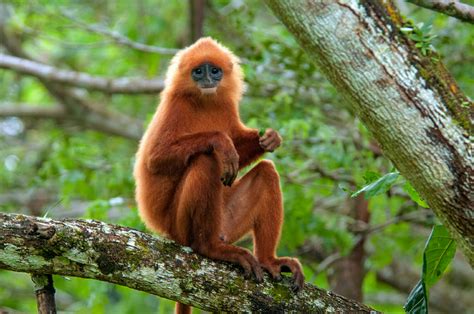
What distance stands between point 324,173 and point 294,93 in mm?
1142

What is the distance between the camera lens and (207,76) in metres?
6.97

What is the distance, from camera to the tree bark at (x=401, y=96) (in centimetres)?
458

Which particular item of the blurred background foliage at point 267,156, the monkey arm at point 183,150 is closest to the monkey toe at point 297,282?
the monkey arm at point 183,150

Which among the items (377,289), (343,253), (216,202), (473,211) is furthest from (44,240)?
(377,289)

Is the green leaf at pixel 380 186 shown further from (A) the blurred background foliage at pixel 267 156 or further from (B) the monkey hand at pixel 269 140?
(A) the blurred background foliage at pixel 267 156

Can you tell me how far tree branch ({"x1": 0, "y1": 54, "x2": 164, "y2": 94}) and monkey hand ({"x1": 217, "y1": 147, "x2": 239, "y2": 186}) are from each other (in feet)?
18.9

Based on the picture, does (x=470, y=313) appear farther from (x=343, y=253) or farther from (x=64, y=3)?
(x=64, y=3)

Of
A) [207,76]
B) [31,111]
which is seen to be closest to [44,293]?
[207,76]

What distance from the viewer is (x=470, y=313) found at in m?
12.2

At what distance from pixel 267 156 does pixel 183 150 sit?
11.0 ft

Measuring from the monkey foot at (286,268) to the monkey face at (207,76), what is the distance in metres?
1.73

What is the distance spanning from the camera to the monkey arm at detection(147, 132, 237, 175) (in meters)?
5.89

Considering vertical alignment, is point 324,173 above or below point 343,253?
above

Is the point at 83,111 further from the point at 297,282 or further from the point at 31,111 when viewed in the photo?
the point at 297,282
